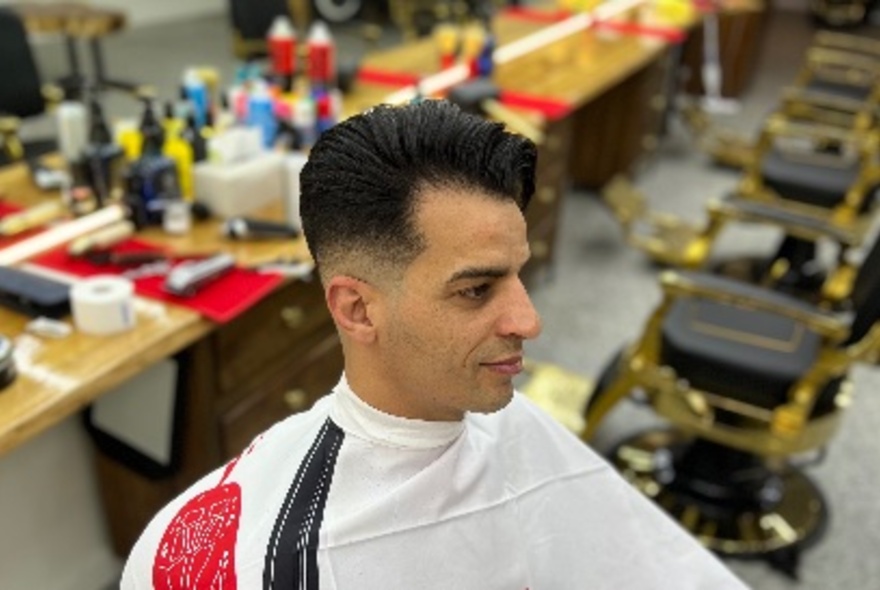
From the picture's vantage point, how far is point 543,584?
112cm

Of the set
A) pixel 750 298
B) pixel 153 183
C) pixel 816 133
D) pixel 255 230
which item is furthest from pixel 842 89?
pixel 153 183

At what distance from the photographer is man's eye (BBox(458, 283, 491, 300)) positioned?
85cm

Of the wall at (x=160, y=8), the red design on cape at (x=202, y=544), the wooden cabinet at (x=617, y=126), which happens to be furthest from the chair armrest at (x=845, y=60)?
the wall at (x=160, y=8)

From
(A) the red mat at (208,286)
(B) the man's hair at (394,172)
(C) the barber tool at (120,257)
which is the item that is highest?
(B) the man's hair at (394,172)

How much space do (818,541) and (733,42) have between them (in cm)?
369

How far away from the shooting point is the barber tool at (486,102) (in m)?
2.58

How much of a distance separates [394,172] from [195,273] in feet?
3.07

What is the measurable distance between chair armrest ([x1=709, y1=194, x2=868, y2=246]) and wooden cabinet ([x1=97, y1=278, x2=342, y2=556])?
4.05 ft

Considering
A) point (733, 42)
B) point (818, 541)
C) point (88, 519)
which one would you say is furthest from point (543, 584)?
point (733, 42)

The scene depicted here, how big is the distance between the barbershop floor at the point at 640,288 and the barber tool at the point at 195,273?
0.99 m

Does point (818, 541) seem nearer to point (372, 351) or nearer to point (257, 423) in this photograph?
point (257, 423)

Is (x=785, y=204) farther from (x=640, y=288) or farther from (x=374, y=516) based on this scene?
(x=374, y=516)

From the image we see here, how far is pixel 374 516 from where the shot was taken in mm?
932

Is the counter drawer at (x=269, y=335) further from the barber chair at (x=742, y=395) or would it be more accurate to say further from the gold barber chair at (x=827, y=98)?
the gold barber chair at (x=827, y=98)
